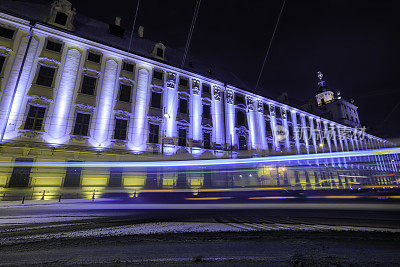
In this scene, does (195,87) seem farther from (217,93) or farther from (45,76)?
(45,76)

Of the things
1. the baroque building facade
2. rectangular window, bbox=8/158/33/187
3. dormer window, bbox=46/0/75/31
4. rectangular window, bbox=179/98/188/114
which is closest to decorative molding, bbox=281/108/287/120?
the baroque building facade

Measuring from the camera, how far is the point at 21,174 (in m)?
13.4

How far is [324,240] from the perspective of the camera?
3738 millimetres

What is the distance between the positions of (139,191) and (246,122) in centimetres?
1645

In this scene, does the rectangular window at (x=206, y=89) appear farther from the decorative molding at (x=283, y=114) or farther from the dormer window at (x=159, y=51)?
the decorative molding at (x=283, y=114)

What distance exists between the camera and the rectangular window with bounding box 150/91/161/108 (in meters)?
19.5

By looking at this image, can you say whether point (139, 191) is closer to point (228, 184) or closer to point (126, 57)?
point (228, 184)

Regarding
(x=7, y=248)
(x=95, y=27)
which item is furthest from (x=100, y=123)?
(x=7, y=248)

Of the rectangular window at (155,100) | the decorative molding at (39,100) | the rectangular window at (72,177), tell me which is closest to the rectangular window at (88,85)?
the decorative molding at (39,100)

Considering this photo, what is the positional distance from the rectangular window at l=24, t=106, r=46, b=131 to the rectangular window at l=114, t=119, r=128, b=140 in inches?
210

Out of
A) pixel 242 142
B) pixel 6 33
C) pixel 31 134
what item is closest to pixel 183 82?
pixel 242 142

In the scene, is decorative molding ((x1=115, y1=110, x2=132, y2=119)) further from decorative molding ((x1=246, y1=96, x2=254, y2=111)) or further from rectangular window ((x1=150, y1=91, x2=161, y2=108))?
decorative molding ((x1=246, y1=96, x2=254, y2=111))

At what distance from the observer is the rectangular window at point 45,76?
15242mm

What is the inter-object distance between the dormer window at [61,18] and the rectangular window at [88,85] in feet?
18.7
